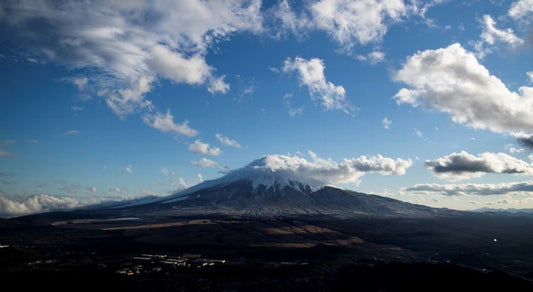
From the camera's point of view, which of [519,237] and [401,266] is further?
[519,237]

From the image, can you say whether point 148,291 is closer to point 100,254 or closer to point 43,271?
point 43,271

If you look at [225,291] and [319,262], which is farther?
[319,262]

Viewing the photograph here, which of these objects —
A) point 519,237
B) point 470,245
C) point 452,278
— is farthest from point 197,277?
point 519,237

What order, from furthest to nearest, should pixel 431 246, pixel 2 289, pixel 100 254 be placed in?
pixel 431 246 → pixel 100 254 → pixel 2 289

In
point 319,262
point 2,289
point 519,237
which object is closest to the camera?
point 2,289

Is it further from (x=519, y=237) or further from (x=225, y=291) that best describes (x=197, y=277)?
(x=519, y=237)

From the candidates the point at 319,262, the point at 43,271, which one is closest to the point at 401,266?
the point at 319,262
